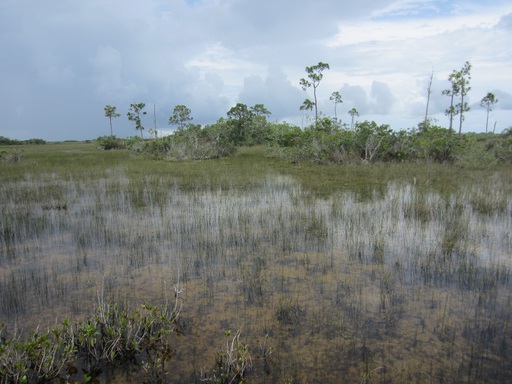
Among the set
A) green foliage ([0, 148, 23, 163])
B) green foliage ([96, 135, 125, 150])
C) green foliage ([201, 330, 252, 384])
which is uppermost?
green foliage ([96, 135, 125, 150])

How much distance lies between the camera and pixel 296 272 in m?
5.49

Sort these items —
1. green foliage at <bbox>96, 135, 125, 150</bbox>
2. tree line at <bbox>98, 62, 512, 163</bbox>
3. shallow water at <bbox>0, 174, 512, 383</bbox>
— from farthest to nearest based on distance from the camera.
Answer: green foliage at <bbox>96, 135, 125, 150</bbox> < tree line at <bbox>98, 62, 512, 163</bbox> < shallow water at <bbox>0, 174, 512, 383</bbox>

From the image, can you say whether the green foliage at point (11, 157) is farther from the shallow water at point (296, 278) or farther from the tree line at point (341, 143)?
the shallow water at point (296, 278)

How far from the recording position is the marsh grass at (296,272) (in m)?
3.54

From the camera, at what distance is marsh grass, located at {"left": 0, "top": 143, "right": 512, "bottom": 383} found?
354 centimetres

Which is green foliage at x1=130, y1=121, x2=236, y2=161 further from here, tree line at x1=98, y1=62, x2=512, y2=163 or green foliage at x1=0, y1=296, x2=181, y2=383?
green foliage at x1=0, y1=296, x2=181, y2=383

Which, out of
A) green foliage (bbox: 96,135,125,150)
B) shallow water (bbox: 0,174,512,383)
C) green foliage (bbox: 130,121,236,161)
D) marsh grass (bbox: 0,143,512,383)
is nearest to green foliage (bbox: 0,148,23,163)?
green foliage (bbox: 130,121,236,161)

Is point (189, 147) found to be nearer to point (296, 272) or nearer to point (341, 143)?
point (341, 143)

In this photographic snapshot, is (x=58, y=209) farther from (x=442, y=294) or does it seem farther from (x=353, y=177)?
(x=353, y=177)

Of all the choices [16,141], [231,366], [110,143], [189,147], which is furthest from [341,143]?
[16,141]

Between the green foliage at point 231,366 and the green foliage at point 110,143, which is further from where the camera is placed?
the green foliage at point 110,143

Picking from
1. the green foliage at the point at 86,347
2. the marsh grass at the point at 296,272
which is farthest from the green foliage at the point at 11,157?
the green foliage at the point at 86,347

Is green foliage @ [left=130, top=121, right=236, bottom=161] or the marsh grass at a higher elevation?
green foliage @ [left=130, top=121, right=236, bottom=161]

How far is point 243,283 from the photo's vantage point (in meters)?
5.09
